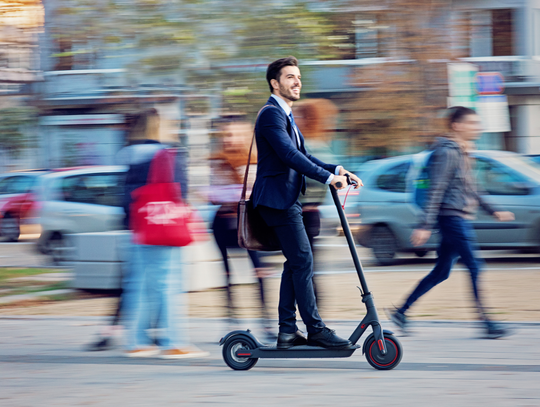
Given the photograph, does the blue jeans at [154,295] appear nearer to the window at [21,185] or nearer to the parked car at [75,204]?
the parked car at [75,204]

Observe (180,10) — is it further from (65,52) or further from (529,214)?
(529,214)

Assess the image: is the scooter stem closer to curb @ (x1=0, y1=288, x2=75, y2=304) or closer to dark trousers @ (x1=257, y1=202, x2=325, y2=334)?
dark trousers @ (x1=257, y1=202, x2=325, y2=334)

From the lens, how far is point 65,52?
9953mm

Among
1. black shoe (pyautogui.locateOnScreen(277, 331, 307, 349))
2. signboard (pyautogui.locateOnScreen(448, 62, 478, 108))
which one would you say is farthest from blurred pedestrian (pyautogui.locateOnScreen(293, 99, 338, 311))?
signboard (pyautogui.locateOnScreen(448, 62, 478, 108))

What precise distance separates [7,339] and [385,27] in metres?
7.44

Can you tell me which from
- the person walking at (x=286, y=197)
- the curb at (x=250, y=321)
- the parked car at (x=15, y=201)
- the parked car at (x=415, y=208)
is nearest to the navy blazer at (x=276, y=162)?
the person walking at (x=286, y=197)

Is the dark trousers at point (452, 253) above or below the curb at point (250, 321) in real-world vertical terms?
above

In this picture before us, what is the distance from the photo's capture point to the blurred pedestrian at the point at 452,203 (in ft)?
19.7

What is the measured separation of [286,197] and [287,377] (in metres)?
1.11

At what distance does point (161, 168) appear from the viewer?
217 inches

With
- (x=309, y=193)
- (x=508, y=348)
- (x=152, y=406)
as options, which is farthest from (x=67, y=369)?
(x=508, y=348)

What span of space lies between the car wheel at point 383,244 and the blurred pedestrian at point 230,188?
5643mm

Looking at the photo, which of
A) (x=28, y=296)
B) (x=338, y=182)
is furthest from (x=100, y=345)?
(x=28, y=296)

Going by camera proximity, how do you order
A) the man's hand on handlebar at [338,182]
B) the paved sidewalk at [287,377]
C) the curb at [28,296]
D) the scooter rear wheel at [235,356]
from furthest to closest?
1. the curb at [28,296]
2. the scooter rear wheel at [235,356]
3. the man's hand on handlebar at [338,182]
4. the paved sidewalk at [287,377]
